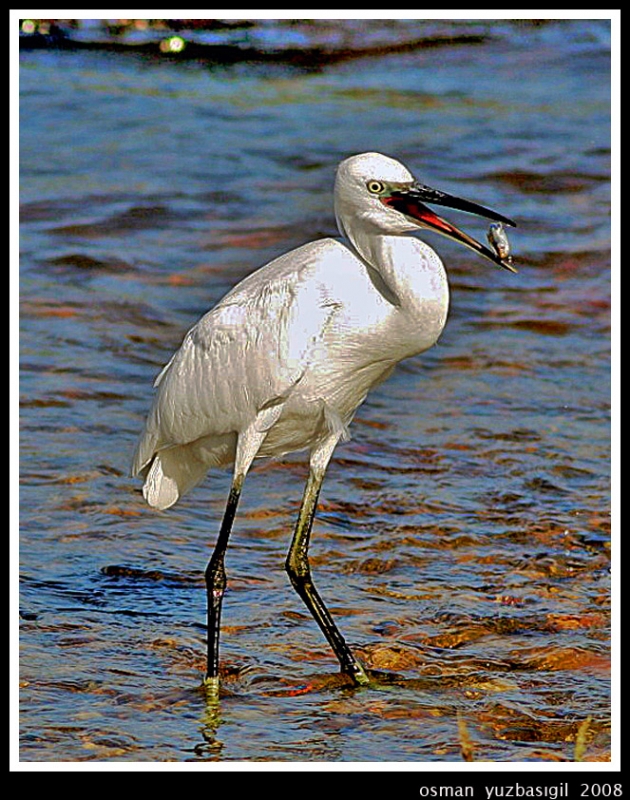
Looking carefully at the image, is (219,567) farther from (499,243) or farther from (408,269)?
(499,243)

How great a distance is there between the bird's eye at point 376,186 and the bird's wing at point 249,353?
341 mm

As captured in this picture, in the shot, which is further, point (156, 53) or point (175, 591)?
point (156, 53)

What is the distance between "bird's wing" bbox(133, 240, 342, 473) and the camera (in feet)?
17.0

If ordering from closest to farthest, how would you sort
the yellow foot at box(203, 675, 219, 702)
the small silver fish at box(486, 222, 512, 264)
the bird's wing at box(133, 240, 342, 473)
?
the small silver fish at box(486, 222, 512, 264)
the bird's wing at box(133, 240, 342, 473)
the yellow foot at box(203, 675, 219, 702)

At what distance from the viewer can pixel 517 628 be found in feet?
19.7

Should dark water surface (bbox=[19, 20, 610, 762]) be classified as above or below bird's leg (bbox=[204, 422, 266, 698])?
below

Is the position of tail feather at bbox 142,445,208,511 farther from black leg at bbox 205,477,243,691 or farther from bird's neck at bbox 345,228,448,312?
bird's neck at bbox 345,228,448,312

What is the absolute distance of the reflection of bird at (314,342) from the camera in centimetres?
504

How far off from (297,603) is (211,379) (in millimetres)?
1212

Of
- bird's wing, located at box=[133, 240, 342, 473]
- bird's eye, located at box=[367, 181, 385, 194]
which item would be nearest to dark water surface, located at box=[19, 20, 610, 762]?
bird's wing, located at box=[133, 240, 342, 473]

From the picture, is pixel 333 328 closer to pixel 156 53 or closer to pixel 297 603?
pixel 297 603

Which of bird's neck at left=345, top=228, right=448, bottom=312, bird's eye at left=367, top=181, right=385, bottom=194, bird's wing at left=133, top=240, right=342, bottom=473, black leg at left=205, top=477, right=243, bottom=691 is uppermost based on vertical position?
bird's eye at left=367, top=181, right=385, bottom=194

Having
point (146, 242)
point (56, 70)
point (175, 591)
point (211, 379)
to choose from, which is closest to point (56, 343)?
point (146, 242)

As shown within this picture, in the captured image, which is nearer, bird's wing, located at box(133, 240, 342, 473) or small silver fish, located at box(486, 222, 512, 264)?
small silver fish, located at box(486, 222, 512, 264)
